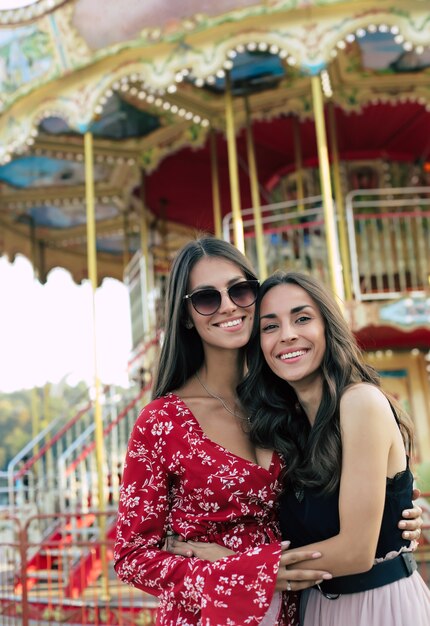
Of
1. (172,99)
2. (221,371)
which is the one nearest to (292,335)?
(221,371)

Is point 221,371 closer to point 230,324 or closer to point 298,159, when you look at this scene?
point 230,324

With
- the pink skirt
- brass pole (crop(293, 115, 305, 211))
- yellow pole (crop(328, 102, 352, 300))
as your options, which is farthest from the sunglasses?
brass pole (crop(293, 115, 305, 211))

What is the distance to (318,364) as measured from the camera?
2.26 meters

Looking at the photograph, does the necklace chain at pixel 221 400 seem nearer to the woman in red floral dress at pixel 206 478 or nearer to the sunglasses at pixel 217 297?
the woman in red floral dress at pixel 206 478

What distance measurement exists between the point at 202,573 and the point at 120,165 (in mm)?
10313

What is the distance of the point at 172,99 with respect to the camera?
381 inches

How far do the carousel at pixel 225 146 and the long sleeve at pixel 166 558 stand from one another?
294 centimetres

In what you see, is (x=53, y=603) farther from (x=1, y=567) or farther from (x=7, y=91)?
(x=7, y=91)

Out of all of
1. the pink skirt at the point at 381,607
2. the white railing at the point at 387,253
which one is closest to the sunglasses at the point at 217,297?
the pink skirt at the point at 381,607

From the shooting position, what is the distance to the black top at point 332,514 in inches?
81.9

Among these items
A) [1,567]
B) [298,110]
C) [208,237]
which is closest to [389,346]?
[298,110]

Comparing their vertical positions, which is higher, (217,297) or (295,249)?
(295,249)

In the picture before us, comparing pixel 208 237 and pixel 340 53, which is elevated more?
pixel 340 53

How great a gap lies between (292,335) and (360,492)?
20.9 inches
